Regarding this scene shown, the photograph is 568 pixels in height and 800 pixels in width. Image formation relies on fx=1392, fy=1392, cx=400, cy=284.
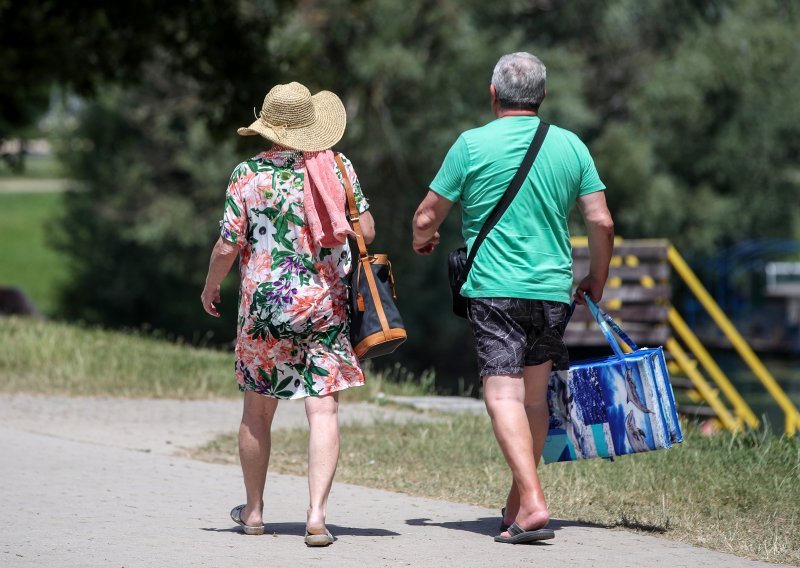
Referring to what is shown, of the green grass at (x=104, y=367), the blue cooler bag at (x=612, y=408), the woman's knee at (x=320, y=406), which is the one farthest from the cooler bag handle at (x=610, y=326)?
the green grass at (x=104, y=367)

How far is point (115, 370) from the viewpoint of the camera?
10.0 m

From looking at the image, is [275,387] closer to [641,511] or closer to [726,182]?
[641,511]

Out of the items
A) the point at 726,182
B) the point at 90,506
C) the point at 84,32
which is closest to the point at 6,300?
the point at 84,32

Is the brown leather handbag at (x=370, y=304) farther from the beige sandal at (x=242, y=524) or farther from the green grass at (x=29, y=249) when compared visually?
the green grass at (x=29, y=249)

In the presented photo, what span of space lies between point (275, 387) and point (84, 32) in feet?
45.7

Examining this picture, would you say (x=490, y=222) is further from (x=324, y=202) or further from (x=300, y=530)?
(x=300, y=530)

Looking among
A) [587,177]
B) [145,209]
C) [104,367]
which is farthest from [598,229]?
[145,209]

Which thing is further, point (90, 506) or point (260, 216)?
point (90, 506)

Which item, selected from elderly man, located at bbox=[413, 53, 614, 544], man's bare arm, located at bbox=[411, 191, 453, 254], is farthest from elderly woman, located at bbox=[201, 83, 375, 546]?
elderly man, located at bbox=[413, 53, 614, 544]

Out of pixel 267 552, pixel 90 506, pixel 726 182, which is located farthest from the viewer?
pixel 726 182

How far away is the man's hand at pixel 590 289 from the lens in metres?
5.49

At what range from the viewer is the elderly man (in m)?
5.21

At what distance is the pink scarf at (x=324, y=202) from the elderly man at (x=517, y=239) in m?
0.32

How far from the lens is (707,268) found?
32750 mm
